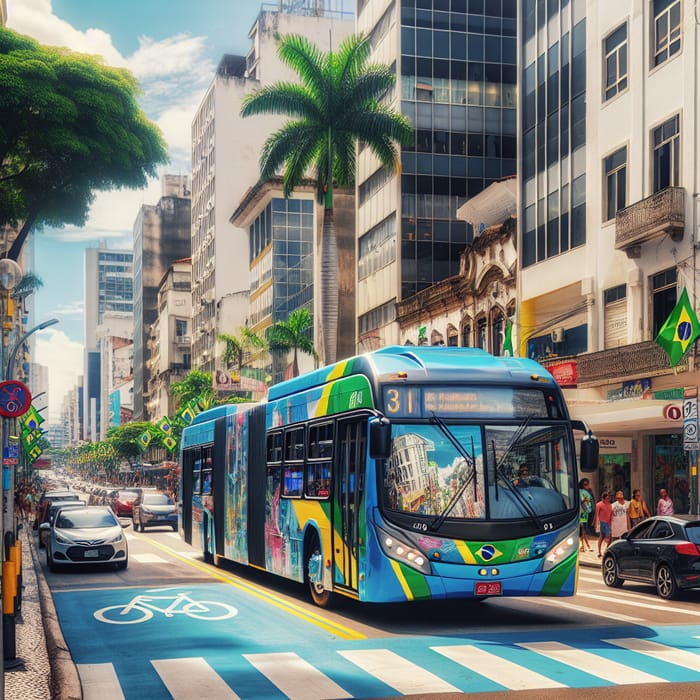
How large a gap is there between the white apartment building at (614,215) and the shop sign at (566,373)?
0.05 meters

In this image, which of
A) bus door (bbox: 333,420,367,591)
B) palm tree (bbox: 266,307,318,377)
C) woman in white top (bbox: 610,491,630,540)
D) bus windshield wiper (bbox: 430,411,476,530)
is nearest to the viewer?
bus windshield wiper (bbox: 430,411,476,530)

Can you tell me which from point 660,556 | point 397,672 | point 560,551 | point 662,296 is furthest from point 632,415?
point 397,672

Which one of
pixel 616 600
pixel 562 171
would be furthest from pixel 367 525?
pixel 562 171

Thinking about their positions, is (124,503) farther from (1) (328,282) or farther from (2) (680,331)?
(2) (680,331)

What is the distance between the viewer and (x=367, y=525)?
14648mm

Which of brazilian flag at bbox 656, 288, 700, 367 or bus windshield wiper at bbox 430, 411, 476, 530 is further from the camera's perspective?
brazilian flag at bbox 656, 288, 700, 367

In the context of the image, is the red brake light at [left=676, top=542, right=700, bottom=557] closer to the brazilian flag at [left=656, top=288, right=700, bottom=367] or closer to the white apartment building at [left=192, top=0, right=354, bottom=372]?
the brazilian flag at [left=656, top=288, right=700, bottom=367]

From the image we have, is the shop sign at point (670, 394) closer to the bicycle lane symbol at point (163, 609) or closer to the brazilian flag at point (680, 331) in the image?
the brazilian flag at point (680, 331)

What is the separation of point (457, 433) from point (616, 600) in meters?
6.05

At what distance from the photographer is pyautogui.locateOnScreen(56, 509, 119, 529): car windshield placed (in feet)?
88.6

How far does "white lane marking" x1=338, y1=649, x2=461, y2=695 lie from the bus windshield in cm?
221

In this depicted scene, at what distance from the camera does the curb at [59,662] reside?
10.7 metres

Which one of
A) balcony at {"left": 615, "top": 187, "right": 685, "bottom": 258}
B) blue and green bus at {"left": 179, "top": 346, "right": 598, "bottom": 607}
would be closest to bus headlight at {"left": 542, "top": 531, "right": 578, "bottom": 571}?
blue and green bus at {"left": 179, "top": 346, "right": 598, "bottom": 607}

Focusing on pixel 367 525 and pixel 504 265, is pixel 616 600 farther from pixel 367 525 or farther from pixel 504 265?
pixel 504 265
